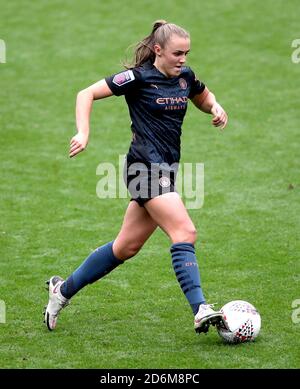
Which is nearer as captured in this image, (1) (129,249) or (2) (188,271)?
(2) (188,271)

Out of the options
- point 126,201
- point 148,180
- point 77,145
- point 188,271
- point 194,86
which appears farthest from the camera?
point 126,201

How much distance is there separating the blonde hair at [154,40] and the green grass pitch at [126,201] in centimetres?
186

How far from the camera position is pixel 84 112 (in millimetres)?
6141

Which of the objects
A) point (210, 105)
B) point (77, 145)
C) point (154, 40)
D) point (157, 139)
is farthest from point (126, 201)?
point (77, 145)

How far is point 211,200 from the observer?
10.0 meters

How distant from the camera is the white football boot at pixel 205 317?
232 inches

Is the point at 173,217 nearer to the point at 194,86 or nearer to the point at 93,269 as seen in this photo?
the point at 93,269

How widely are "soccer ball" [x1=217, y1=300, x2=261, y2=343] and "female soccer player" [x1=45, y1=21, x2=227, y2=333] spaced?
0.54 ft

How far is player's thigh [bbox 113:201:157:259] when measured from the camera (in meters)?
6.43

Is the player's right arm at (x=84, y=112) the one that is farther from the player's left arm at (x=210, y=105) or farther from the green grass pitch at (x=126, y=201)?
the green grass pitch at (x=126, y=201)

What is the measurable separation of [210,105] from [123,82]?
0.80m

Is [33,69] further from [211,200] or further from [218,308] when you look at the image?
[218,308]

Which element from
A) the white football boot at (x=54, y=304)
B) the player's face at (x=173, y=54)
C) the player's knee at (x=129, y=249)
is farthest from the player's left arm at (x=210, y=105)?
the white football boot at (x=54, y=304)
